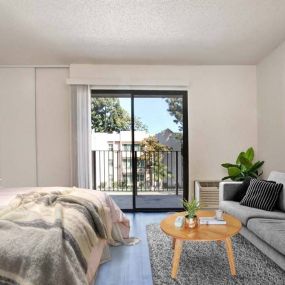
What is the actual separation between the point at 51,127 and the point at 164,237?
2560mm

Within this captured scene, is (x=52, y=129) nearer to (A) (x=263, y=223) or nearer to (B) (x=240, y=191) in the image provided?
(B) (x=240, y=191)

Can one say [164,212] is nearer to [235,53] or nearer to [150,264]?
[150,264]

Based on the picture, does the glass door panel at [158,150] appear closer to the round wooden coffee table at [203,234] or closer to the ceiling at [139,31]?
the ceiling at [139,31]

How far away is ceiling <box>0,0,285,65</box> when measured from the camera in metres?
2.42

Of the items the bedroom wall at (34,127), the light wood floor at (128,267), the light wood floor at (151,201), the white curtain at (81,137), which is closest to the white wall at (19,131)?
the bedroom wall at (34,127)

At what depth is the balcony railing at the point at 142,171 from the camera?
490 centimetres

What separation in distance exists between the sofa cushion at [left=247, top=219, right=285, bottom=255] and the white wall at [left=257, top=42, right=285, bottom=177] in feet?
4.40

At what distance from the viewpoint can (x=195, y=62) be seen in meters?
4.04

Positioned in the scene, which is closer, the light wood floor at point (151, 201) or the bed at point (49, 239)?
the bed at point (49, 239)

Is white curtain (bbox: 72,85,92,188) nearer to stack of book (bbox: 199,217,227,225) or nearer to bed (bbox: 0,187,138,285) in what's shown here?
bed (bbox: 0,187,138,285)

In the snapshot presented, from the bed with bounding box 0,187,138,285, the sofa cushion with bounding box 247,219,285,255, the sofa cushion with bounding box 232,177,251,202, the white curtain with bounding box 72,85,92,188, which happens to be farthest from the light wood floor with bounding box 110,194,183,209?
the bed with bounding box 0,187,138,285

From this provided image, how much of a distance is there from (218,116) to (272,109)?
32.9 inches

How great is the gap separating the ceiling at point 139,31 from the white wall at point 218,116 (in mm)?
296

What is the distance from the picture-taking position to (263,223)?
235cm
